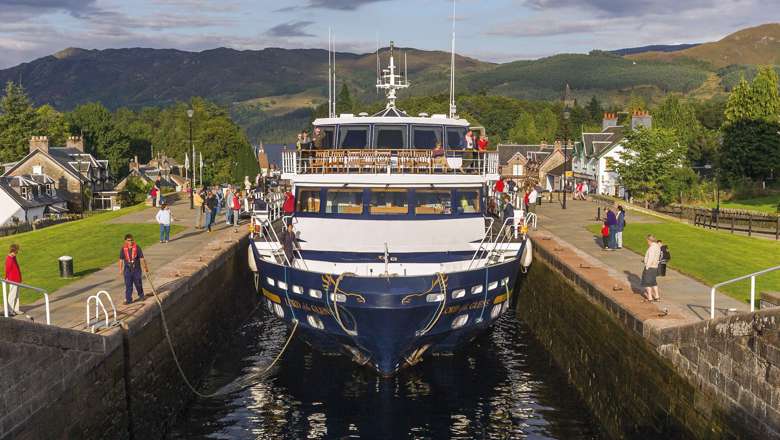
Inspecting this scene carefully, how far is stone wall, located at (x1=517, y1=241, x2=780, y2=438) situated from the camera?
42.3 feet

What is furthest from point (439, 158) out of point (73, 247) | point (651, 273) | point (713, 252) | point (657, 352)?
point (73, 247)

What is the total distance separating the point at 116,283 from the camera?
23016mm

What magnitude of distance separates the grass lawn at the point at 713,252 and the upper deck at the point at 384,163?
756cm

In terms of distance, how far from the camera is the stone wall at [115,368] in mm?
12562

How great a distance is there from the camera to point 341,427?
19.1 m

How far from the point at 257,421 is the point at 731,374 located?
36.6 ft

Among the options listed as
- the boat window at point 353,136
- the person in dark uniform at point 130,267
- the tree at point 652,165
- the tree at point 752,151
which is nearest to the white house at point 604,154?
the tree at point 752,151

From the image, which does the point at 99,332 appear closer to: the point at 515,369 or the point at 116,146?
the point at 515,369

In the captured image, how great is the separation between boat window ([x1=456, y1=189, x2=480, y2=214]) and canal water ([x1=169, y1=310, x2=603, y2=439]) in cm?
457

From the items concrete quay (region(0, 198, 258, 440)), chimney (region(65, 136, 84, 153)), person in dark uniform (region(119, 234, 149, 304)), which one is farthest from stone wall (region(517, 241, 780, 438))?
chimney (region(65, 136, 84, 153))

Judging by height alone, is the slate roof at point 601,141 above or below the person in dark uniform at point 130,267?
above

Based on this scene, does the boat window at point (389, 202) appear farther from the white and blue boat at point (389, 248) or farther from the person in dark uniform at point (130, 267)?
the person in dark uniform at point (130, 267)

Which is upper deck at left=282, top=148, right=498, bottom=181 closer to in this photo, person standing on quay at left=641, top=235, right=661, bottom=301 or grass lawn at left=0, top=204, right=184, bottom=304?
person standing on quay at left=641, top=235, right=661, bottom=301

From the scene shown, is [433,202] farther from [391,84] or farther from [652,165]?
[652,165]
